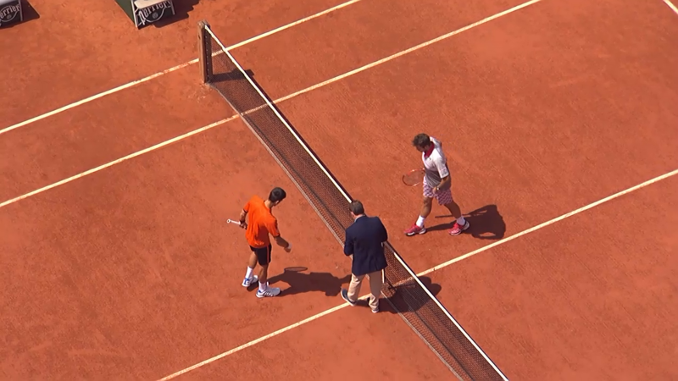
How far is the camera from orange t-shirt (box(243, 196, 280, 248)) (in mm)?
19828

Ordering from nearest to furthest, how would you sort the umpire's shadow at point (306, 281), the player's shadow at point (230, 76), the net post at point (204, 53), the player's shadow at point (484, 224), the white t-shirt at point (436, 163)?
1. the white t-shirt at point (436, 163)
2. the umpire's shadow at point (306, 281)
3. the player's shadow at point (484, 224)
4. the net post at point (204, 53)
5. the player's shadow at point (230, 76)

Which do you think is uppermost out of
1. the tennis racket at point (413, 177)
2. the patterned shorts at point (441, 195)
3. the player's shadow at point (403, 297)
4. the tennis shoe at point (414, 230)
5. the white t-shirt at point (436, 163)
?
the white t-shirt at point (436, 163)

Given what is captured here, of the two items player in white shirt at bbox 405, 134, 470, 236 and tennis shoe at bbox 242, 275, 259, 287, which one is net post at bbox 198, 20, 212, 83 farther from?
player in white shirt at bbox 405, 134, 470, 236

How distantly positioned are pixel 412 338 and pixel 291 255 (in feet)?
8.63

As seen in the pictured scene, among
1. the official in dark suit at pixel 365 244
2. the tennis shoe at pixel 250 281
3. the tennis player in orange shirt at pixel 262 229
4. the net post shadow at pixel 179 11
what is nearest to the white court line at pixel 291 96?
the net post shadow at pixel 179 11

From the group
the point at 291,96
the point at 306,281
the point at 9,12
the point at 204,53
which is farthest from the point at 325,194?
the point at 9,12

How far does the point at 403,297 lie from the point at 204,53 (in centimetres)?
632

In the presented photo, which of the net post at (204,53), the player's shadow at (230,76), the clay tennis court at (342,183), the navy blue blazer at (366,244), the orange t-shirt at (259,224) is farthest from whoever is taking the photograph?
the player's shadow at (230,76)

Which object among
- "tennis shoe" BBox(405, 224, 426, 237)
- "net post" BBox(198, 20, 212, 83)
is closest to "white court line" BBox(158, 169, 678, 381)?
"tennis shoe" BBox(405, 224, 426, 237)

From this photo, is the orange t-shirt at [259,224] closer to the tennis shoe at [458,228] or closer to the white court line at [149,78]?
the tennis shoe at [458,228]

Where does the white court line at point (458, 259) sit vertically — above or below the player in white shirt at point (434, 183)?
below

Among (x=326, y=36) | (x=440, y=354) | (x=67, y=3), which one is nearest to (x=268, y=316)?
(x=440, y=354)

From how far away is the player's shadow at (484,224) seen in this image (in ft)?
72.8

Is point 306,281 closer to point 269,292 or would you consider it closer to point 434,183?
point 269,292
